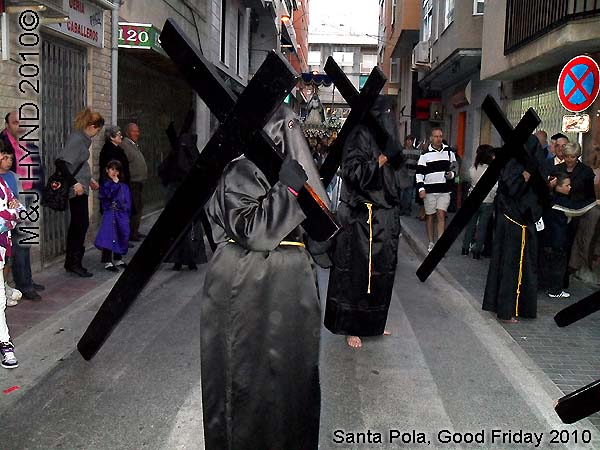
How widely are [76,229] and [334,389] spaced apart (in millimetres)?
4605

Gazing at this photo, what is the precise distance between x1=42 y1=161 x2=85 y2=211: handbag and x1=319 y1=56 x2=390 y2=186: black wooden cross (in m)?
3.22

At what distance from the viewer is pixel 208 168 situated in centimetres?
287

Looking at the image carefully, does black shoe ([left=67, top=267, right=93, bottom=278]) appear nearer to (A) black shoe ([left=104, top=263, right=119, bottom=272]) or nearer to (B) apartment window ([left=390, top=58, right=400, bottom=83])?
(A) black shoe ([left=104, top=263, right=119, bottom=272])

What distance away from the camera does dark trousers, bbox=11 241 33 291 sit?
6.68 meters

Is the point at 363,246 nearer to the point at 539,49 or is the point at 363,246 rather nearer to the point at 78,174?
the point at 78,174

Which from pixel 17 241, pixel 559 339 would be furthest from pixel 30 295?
pixel 559 339

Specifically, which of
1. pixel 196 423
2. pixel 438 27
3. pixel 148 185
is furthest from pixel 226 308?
pixel 438 27

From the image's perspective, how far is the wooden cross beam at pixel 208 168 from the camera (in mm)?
2633

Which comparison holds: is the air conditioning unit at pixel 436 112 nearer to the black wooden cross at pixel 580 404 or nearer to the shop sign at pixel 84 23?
the shop sign at pixel 84 23

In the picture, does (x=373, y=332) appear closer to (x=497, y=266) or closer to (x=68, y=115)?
(x=497, y=266)

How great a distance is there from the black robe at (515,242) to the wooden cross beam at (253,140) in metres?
4.03

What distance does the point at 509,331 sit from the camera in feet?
20.4

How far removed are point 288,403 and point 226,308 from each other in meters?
0.50

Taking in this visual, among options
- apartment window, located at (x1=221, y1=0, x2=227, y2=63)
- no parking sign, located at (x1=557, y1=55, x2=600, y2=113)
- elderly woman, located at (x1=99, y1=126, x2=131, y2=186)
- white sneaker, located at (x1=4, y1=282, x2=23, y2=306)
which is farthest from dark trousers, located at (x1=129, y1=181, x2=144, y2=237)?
apartment window, located at (x1=221, y1=0, x2=227, y2=63)
